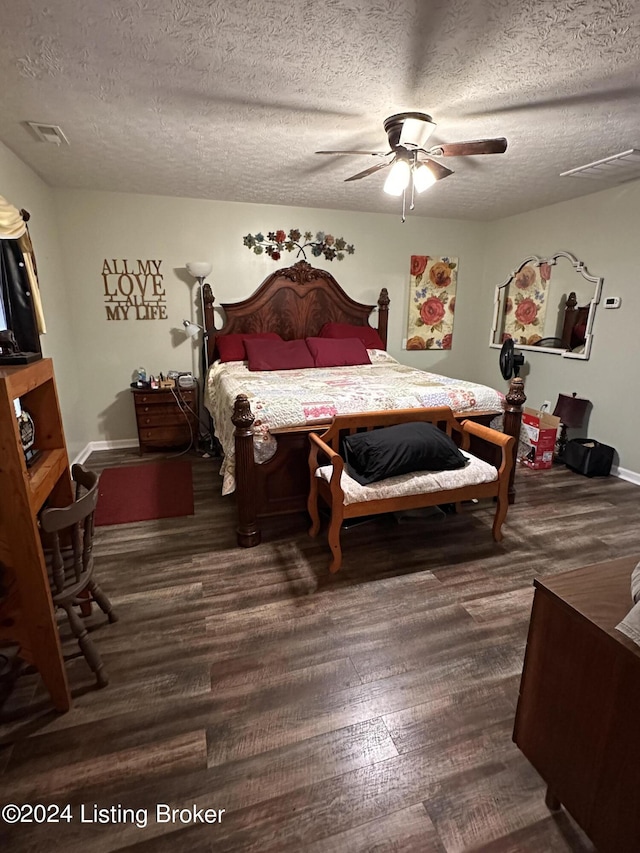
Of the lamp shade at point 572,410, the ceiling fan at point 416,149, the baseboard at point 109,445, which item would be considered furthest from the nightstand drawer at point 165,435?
the lamp shade at point 572,410

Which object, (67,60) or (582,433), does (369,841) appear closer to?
(67,60)

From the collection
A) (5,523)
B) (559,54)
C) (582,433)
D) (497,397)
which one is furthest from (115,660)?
(582,433)

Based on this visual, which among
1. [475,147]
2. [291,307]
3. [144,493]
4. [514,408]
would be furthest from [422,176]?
[144,493]

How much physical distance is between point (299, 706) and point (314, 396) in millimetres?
1760

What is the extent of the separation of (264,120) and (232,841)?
10.1ft

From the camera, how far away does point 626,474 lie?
3.56 m

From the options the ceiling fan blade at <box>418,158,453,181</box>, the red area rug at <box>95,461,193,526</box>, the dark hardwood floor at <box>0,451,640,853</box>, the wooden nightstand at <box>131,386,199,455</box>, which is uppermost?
the ceiling fan blade at <box>418,158,453,181</box>

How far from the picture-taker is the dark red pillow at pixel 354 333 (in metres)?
4.51

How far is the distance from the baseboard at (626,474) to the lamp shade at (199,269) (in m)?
4.12

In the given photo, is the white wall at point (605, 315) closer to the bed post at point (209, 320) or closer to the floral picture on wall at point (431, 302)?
the floral picture on wall at point (431, 302)

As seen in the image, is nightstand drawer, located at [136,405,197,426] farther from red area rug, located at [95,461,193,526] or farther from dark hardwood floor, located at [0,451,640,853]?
dark hardwood floor, located at [0,451,640,853]

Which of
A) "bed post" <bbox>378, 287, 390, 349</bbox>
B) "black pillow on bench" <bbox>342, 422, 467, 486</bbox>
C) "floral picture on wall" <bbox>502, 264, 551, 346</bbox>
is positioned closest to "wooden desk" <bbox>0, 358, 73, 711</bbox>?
"black pillow on bench" <bbox>342, 422, 467, 486</bbox>

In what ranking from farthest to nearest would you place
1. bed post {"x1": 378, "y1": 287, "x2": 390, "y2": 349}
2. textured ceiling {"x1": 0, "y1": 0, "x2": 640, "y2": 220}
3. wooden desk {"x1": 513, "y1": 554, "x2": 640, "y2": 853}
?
bed post {"x1": 378, "y1": 287, "x2": 390, "y2": 349}
textured ceiling {"x1": 0, "y1": 0, "x2": 640, "y2": 220}
wooden desk {"x1": 513, "y1": 554, "x2": 640, "y2": 853}

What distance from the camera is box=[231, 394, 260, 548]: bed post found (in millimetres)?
2357
